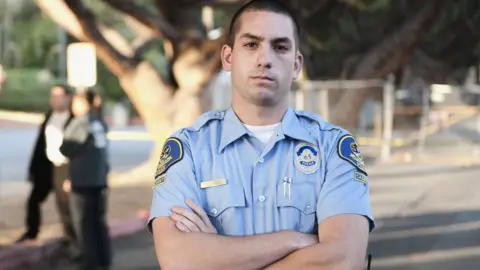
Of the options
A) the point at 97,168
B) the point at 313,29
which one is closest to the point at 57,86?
the point at 97,168

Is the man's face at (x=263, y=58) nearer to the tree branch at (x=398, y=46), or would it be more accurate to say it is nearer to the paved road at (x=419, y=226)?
the paved road at (x=419, y=226)

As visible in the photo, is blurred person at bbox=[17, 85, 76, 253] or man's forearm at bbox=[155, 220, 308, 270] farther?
blurred person at bbox=[17, 85, 76, 253]

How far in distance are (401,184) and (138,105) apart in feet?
13.8

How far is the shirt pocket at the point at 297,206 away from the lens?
6.15ft

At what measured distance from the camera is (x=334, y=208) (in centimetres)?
190

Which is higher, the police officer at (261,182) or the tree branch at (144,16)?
the tree branch at (144,16)

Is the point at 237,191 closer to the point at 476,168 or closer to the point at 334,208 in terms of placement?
the point at 334,208

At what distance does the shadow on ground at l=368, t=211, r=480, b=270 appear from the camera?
644cm

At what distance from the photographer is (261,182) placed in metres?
1.90

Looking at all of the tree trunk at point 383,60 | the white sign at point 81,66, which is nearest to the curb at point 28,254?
the white sign at point 81,66

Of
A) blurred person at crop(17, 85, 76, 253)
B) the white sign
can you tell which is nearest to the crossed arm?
blurred person at crop(17, 85, 76, 253)

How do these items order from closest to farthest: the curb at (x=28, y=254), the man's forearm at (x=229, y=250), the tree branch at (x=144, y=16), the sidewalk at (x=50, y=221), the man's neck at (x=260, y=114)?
the man's forearm at (x=229, y=250), the man's neck at (x=260, y=114), the curb at (x=28, y=254), the sidewalk at (x=50, y=221), the tree branch at (x=144, y=16)

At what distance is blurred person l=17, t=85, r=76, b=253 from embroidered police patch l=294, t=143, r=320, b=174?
4.00 metres

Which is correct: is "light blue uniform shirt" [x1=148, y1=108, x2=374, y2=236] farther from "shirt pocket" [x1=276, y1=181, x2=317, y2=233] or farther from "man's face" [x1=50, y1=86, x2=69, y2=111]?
"man's face" [x1=50, y1=86, x2=69, y2=111]
